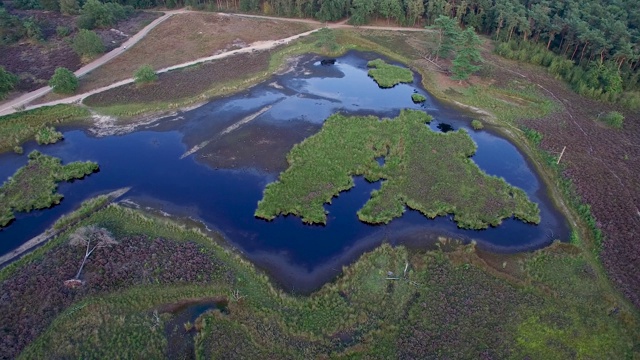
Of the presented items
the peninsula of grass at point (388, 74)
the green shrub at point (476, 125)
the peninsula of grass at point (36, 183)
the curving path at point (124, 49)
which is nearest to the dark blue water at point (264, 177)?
the green shrub at point (476, 125)

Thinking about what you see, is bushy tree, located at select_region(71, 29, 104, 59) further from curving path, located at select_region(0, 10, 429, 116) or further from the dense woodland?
the dense woodland

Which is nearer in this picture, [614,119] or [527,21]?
[614,119]

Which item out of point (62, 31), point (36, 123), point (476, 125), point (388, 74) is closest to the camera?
point (36, 123)

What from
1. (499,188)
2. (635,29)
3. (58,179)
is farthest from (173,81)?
(635,29)

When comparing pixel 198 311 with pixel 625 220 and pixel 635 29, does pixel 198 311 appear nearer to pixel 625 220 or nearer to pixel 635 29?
pixel 625 220

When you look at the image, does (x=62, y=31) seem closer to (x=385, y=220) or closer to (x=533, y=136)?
(x=385, y=220)

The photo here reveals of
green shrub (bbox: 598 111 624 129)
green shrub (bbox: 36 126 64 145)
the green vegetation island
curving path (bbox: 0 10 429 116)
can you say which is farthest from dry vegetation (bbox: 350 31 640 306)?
green shrub (bbox: 36 126 64 145)

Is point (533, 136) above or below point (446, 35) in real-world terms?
below

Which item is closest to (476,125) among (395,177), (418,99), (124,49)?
(418,99)
